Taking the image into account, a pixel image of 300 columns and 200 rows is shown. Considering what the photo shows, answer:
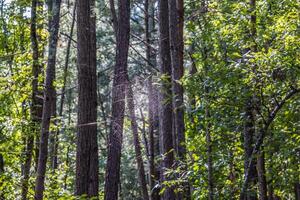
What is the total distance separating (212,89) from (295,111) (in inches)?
44.5

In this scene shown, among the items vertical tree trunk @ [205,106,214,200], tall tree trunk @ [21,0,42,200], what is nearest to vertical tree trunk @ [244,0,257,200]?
vertical tree trunk @ [205,106,214,200]

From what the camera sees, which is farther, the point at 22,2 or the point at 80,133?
the point at 22,2

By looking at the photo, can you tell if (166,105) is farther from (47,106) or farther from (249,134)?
(249,134)

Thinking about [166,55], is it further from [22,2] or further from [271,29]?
[271,29]

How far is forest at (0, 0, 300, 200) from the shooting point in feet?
21.1

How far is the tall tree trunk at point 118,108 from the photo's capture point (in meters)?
9.67

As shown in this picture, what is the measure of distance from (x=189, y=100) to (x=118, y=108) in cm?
251

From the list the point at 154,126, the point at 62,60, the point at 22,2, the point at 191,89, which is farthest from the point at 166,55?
the point at 62,60

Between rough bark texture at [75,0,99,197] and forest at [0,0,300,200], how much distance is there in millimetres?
20

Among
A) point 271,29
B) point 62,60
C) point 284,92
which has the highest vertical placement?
point 62,60

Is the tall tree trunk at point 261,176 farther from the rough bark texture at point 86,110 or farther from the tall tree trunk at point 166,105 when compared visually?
the rough bark texture at point 86,110

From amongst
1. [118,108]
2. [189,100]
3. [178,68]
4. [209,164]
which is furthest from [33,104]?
[209,164]

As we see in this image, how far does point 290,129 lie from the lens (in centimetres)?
677

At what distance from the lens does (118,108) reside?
32.4ft
